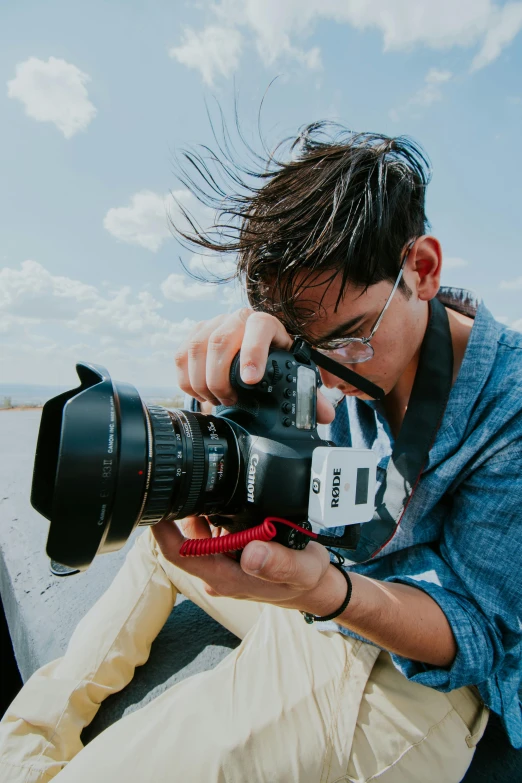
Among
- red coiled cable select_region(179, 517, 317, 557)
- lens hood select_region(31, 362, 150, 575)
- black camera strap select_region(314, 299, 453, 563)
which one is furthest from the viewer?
black camera strap select_region(314, 299, 453, 563)

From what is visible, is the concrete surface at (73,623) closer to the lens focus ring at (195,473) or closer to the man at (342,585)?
the man at (342,585)

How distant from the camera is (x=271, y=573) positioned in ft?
1.94

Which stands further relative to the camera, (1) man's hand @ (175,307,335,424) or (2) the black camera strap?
(2) the black camera strap

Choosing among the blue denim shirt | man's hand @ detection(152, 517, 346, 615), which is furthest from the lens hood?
the blue denim shirt

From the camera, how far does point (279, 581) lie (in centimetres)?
62

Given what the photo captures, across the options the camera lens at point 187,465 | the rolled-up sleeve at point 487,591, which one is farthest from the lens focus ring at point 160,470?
the rolled-up sleeve at point 487,591

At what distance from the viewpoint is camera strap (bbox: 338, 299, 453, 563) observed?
837mm

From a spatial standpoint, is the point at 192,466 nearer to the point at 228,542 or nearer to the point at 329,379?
the point at 228,542

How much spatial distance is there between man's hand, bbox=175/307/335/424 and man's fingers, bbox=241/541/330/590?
0.24 m

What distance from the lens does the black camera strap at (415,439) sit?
837 mm

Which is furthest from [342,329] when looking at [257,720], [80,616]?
[80,616]

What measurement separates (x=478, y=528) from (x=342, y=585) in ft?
0.89

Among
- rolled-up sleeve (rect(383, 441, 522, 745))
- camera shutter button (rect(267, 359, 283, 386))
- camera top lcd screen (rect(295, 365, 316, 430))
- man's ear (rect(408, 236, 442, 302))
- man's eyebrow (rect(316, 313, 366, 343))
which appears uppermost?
man's ear (rect(408, 236, 442, 302))

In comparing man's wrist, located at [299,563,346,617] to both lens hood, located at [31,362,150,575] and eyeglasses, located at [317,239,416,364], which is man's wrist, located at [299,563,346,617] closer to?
lens hood, located at [31,362,150,575]
